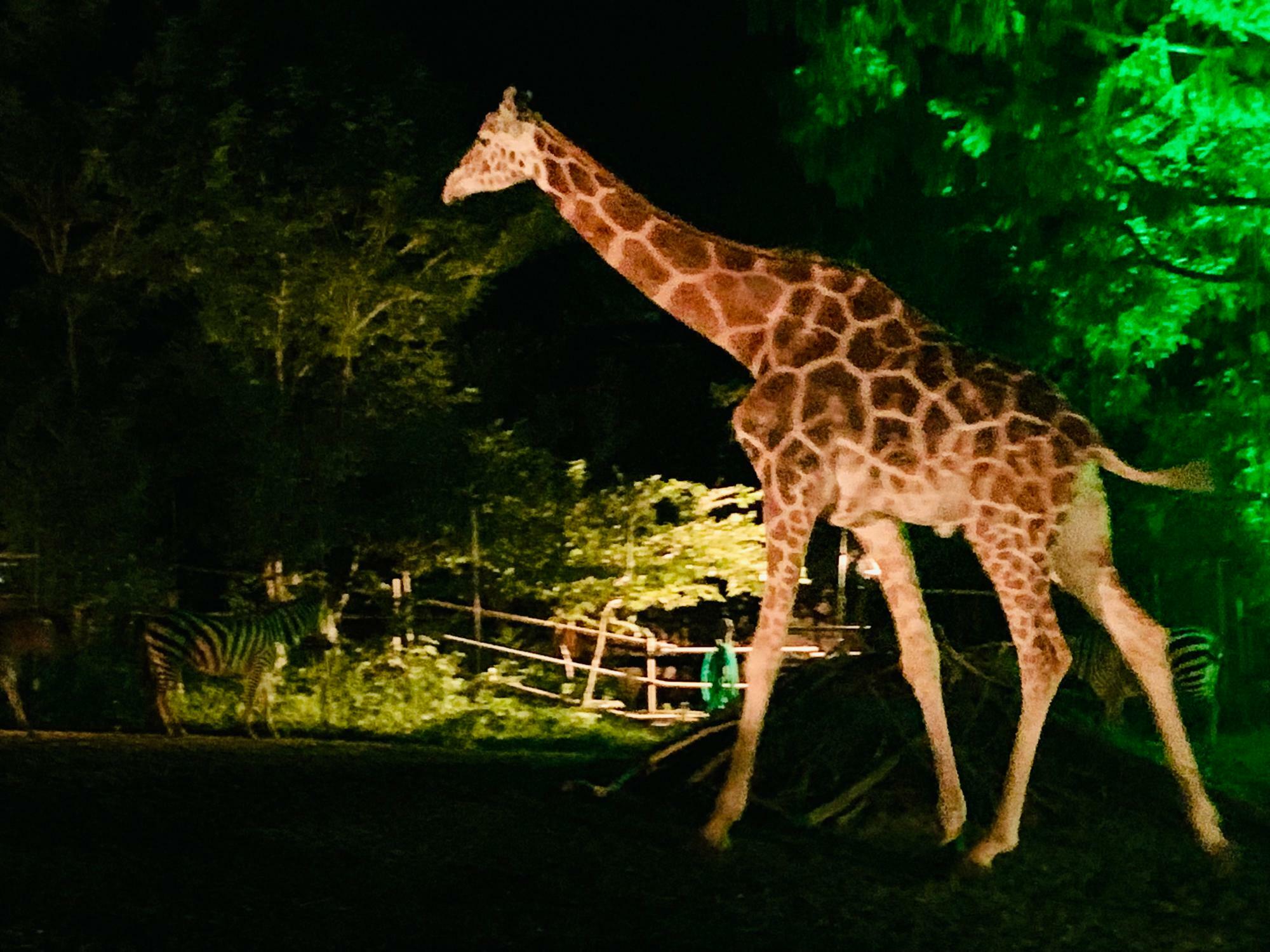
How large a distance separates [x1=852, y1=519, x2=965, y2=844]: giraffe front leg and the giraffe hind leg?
2.27 feet

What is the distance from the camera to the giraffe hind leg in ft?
22.1

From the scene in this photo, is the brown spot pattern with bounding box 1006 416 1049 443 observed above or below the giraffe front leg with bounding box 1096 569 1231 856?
above

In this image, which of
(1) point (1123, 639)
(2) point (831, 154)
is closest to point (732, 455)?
(2) point (831, 154)

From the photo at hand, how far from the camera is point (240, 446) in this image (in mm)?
13750

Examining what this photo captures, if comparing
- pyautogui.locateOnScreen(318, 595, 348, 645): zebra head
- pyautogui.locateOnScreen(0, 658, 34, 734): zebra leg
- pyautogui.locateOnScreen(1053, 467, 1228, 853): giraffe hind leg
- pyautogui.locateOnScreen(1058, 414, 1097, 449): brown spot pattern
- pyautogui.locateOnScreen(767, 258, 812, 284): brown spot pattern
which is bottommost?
pyautogui.locateOnScreen(0, 658, 34, 734): zebra leg

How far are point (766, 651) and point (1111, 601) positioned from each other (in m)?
1.59

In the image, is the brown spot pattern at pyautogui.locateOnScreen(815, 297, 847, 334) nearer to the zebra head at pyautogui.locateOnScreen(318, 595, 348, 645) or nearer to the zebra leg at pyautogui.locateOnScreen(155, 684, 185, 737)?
the zebra leg at pyautogui.locateOnScreen(155, 684, 185, 737)

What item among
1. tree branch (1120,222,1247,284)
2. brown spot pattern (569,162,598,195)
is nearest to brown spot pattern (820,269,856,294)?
brown spot pattern (569,162,598,195)

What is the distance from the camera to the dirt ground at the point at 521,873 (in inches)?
209

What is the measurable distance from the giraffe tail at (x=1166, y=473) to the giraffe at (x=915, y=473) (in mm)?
11

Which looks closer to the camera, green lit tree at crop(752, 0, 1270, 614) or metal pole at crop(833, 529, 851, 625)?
green lit tree at crop(752, 0, 1270, 614)

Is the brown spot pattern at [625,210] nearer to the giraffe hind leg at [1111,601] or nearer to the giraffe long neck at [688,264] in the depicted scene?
the giraffe long neck at [688,264]

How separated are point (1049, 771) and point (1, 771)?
544cm

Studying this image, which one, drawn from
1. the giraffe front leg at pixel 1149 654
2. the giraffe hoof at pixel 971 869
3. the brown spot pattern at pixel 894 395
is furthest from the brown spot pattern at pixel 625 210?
the giraffe hoof at pixel 971 869
